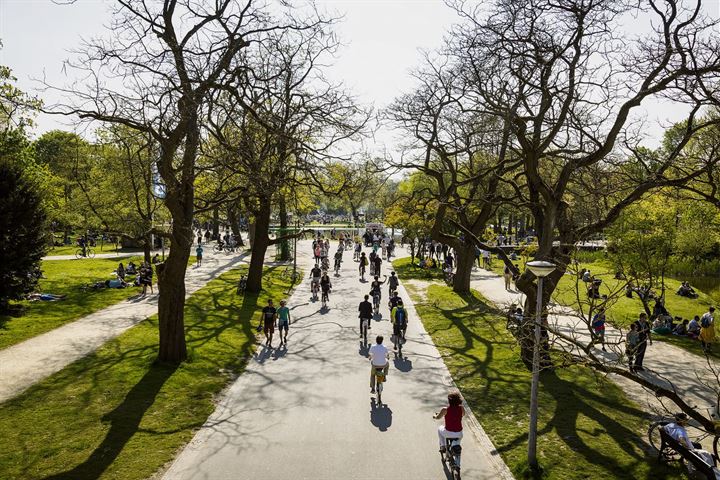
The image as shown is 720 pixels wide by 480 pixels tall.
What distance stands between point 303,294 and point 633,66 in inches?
675

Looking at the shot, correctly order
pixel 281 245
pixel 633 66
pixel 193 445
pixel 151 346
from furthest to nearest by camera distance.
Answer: pixel 281 245 → pixel 151 346 → pixel 633 66 → pixel 193 445

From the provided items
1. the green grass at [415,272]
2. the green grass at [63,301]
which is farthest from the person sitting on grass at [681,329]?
the green grass at [63,301]

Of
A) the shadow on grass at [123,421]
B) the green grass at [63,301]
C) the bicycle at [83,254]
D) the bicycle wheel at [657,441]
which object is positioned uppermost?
the bicycle at [83,254]

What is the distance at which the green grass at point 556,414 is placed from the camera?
8.57 meters

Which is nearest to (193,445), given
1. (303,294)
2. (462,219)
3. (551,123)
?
(551,123)

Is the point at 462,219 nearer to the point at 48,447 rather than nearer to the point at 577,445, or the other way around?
the point at 577,445

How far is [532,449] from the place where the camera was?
8.47 meters

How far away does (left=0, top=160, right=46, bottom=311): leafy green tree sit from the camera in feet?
56.2

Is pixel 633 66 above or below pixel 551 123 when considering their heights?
above

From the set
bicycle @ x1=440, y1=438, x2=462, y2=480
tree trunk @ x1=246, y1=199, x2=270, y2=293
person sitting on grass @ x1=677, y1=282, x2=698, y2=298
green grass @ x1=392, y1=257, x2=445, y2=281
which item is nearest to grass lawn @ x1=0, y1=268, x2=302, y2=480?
bicycle @ x1=440, y1=438, x2=462, y2=480

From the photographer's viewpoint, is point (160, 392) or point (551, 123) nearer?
point (160, 392)

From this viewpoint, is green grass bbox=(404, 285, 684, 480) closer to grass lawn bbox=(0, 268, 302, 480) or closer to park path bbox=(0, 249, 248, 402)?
grass lawn bbox=(0, 268, 302, 480)

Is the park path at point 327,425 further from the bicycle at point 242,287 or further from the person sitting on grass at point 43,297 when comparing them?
the person sitting on grass at point 43,297

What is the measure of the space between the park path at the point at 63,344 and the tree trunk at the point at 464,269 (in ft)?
48.1
